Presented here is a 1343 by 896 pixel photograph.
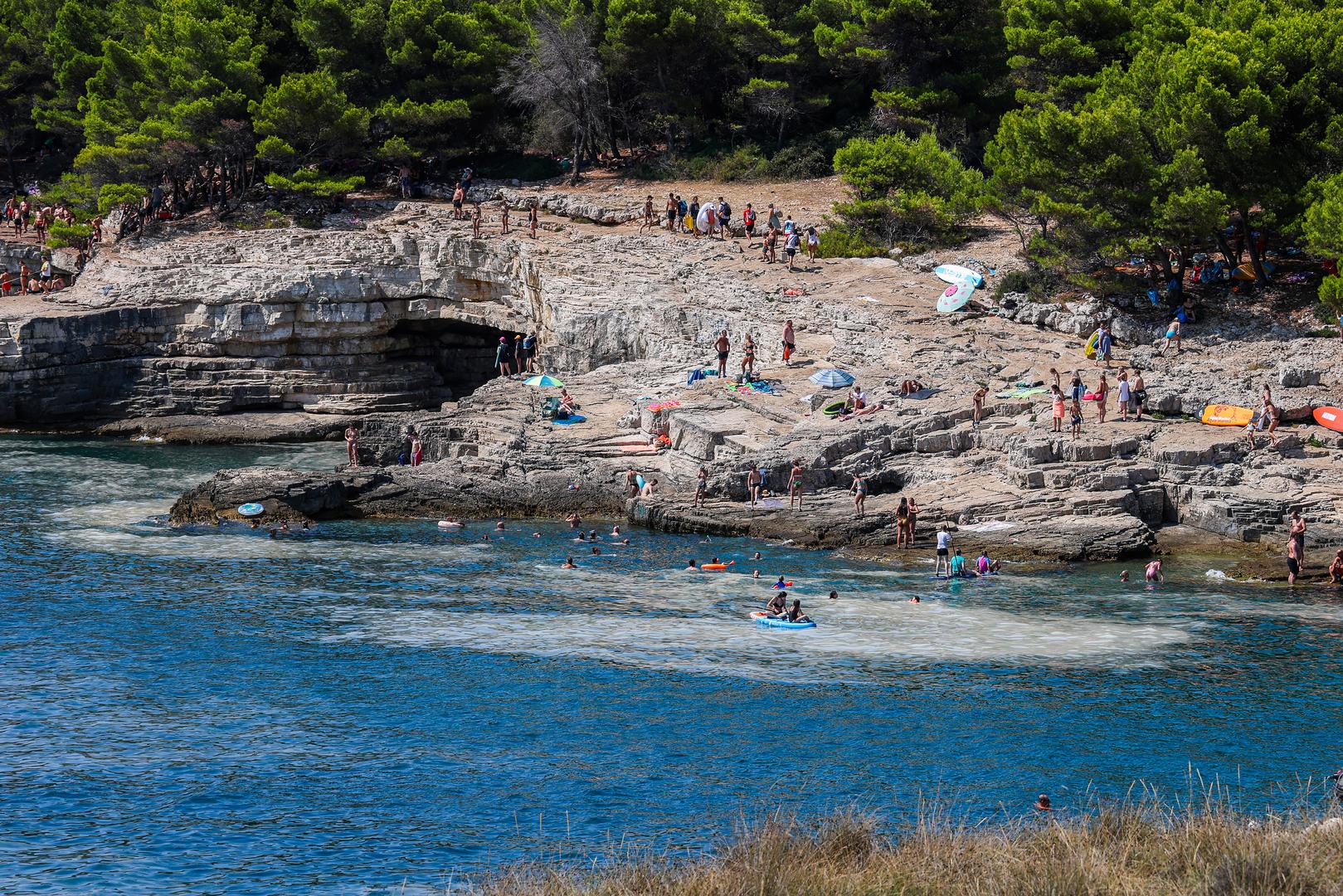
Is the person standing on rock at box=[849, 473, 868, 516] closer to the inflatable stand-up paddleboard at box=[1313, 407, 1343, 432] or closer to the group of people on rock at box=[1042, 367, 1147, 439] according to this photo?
the group of people on rock at box=[1042, 367, 1147, 439]

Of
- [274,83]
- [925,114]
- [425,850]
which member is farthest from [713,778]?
[274,83]

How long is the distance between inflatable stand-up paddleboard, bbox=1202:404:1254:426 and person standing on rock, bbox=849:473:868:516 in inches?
378

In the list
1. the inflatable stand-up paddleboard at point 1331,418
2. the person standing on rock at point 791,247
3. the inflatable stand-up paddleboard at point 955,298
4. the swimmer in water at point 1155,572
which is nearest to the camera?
the swimmer in water at point 1155,572

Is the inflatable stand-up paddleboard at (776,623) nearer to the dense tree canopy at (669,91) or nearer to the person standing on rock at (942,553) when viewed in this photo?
the person standing on rock at (942,553)

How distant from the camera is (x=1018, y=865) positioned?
13773 mm

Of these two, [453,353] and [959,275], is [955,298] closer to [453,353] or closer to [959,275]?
[959,275]

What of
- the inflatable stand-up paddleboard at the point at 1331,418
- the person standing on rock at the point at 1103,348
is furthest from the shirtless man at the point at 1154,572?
the person standing on rock at the point at 1103,348

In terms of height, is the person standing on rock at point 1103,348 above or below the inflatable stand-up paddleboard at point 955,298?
below

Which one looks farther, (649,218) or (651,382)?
(649,218)

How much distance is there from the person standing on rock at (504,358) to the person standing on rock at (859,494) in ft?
61.5

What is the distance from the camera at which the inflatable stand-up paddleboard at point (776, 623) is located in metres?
29.4

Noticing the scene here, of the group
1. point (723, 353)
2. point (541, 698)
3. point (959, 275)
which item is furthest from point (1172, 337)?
point (541, 698)

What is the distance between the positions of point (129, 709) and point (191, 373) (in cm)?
3186

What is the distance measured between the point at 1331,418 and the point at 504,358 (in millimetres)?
31677
